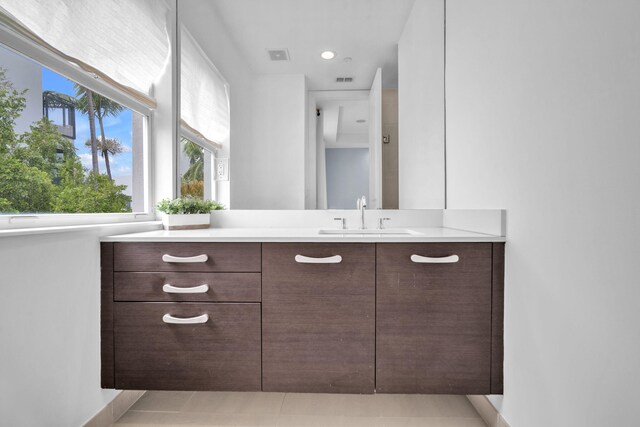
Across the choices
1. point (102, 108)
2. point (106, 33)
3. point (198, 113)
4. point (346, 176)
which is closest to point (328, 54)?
point (346, 176)

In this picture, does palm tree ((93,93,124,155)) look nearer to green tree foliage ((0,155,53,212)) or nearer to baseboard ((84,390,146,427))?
green tree foliage ((0,155,53,212))

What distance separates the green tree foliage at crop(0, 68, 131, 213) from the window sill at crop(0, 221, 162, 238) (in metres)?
0.11

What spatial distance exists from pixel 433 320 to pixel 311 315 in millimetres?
499

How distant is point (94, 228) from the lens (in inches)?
55.4

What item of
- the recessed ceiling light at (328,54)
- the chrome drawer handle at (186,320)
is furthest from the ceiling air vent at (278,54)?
the chrome drawer handle at (186,320)

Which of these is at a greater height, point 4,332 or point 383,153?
point 383,153

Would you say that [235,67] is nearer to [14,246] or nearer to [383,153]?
[383,153]

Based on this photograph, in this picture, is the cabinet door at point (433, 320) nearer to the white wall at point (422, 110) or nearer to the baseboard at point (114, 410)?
the white wall at point (422, 110)

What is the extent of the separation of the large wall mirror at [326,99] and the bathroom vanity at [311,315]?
61 cm

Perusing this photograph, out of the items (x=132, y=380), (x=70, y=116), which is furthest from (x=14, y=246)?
(x=132, y=380)

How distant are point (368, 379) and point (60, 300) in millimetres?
1203

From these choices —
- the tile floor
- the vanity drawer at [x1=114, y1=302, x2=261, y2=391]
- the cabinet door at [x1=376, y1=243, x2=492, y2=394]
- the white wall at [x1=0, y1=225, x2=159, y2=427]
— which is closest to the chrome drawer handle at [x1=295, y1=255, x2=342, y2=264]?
the cabinet door at [x1=376, y1=243, x2=492, y2=394]

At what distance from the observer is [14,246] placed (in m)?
1.07

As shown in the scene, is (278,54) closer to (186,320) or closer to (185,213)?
(185,213)
